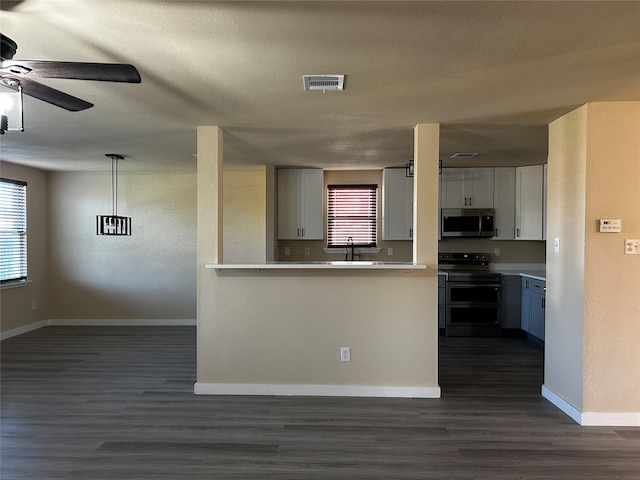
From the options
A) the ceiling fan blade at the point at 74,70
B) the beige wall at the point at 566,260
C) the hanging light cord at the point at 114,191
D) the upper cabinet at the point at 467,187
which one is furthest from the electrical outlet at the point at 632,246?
the hanging light cord at the point at 114,191

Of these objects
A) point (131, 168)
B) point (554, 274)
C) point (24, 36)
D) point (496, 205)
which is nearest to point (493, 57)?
point (554, 274)

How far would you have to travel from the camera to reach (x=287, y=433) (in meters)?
2.71

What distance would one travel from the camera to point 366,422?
2.87 m

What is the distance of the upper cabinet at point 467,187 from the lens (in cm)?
532

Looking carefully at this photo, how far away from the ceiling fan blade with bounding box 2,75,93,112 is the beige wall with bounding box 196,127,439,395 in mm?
1399

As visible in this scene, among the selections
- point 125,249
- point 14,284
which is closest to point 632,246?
point 125,249

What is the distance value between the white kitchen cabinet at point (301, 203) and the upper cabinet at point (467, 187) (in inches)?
67.6

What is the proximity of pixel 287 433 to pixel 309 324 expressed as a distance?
930mm

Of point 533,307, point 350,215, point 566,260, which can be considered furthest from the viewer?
point 350,215

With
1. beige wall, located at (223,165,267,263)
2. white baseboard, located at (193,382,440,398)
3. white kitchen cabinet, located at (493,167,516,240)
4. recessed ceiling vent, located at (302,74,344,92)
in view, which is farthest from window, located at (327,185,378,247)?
recessed ceiling vent, located at (302,74,344,92)

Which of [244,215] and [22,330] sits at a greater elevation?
[244,215]

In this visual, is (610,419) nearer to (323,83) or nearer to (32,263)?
(323,83)

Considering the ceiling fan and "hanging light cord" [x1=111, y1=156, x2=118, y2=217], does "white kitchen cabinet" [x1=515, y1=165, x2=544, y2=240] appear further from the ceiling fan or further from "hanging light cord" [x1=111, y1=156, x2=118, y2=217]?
"hanging light cord" [x1=111, y1=156, x2=118, y2=217]

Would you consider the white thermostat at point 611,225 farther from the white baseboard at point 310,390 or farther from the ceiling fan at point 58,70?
the ceiling fan at point 58,70
